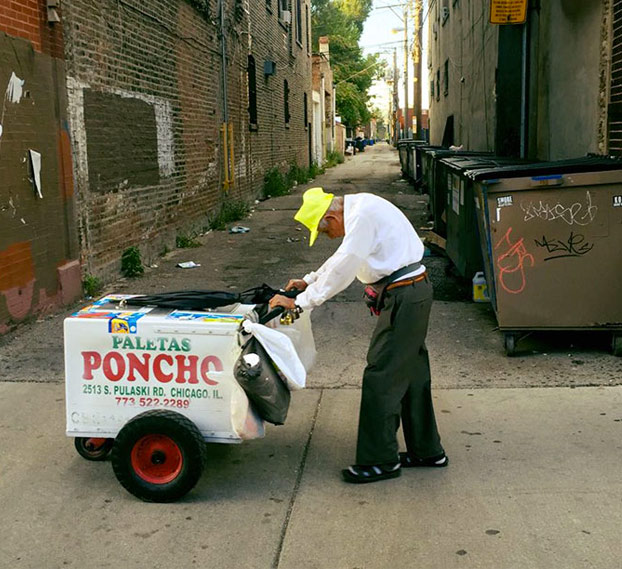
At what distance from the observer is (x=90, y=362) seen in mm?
3928

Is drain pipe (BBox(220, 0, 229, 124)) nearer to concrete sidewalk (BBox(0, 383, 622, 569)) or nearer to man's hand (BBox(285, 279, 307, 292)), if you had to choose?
concrete sidewalk (BBox(0, 383, 622, 569))

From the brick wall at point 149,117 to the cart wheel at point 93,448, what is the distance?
4455mm

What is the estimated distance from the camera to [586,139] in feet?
28.7

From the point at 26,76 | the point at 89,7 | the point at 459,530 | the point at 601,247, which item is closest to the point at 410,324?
the point at 459,530

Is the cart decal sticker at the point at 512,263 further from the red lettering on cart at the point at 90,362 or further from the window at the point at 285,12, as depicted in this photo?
the window at the point at 285,12

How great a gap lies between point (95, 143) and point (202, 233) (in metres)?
5.00

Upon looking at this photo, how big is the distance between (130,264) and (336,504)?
6486 mm

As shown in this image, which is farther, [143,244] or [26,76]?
[143,244]

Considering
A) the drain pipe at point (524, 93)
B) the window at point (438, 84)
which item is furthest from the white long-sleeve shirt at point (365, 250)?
the window at point (438, 84)

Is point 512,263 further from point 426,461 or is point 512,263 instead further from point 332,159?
point 332,159

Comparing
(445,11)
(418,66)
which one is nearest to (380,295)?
(445,11)

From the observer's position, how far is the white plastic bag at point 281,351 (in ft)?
12.5

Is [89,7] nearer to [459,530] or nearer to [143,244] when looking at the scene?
[143,244]

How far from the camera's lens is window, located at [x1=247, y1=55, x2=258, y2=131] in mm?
18445
